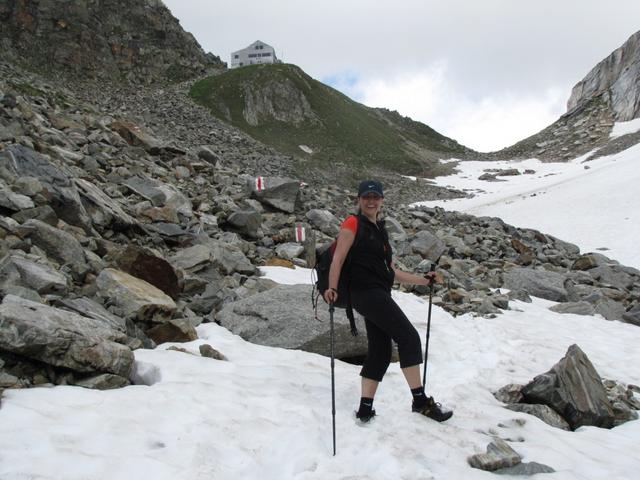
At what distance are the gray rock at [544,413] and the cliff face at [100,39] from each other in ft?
173

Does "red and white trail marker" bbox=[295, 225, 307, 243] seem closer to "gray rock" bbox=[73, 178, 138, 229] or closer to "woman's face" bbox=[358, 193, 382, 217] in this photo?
"gray rock" bbox=[73, 178, 138, 229]

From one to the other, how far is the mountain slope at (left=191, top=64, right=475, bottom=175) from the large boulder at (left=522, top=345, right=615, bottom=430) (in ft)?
156

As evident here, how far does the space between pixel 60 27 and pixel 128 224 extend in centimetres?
5047

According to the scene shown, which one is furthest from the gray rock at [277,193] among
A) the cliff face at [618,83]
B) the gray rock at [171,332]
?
the cliff face at [618,83]

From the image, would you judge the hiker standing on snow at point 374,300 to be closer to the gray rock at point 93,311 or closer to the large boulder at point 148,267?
the gray rock at point 93,311

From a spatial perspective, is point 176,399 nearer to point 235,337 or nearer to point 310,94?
point 235,337

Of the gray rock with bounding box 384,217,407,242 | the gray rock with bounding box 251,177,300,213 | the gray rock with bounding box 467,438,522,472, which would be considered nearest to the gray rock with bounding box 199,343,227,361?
the gray rock with bounding box 467,438,522,472

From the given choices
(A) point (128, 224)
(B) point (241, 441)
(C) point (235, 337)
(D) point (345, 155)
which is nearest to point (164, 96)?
(D) point (345, 155)

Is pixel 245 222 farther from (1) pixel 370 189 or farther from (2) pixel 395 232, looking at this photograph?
(1) pixel 370 189

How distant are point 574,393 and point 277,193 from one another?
13.7 metres

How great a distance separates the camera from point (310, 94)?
238 ft

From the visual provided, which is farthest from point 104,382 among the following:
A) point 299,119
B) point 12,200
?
point 299,119

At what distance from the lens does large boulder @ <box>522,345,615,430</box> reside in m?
6.16

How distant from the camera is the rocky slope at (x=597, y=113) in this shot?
237ft
